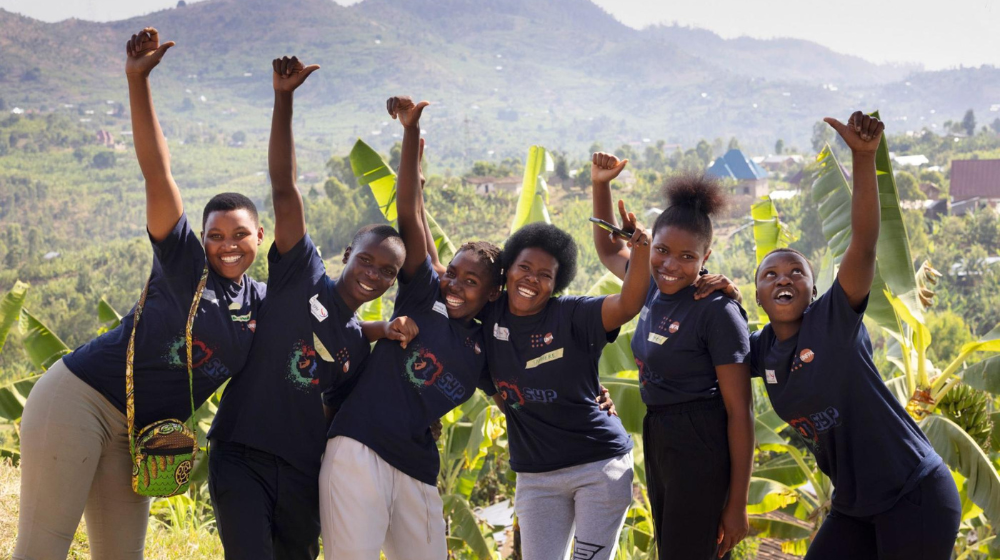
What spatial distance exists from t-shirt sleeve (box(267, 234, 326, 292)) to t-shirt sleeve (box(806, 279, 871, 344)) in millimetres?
1851

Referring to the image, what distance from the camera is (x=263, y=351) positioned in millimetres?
3111

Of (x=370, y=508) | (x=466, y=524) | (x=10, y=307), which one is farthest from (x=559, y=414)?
(x=10, y=307)

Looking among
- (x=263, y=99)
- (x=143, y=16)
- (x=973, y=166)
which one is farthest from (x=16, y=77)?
(x=973, y=166)

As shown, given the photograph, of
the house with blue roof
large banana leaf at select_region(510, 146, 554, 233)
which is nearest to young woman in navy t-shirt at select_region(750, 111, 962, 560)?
large banana leaf at select_region(510, 146, 554, 233)

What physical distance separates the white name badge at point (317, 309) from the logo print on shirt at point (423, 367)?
0.36 meters

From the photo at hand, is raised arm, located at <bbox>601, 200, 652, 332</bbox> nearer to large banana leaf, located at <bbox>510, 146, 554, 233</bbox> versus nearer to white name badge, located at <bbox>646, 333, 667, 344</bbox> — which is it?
white name badge, located at <bbox>646, 333, 667, 344</bbox>

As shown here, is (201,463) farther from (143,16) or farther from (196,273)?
(143,16)

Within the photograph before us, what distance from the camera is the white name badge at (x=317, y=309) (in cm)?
317

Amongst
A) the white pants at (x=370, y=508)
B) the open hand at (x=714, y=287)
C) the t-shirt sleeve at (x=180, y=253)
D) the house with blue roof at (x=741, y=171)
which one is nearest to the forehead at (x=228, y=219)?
the t-shirt sleeve at (x=180, y=253)

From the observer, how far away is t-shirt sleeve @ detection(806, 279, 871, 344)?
2893mm

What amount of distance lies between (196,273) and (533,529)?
62.2 inches

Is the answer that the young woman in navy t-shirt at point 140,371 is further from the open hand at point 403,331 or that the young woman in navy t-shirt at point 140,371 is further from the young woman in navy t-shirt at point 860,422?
the young woman in navy t-shirt at point 860,422

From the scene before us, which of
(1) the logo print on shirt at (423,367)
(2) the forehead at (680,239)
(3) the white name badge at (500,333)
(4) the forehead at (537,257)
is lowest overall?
(1) the logo print on shirt at (423,367)

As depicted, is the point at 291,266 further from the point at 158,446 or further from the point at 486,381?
the point at 486,381
